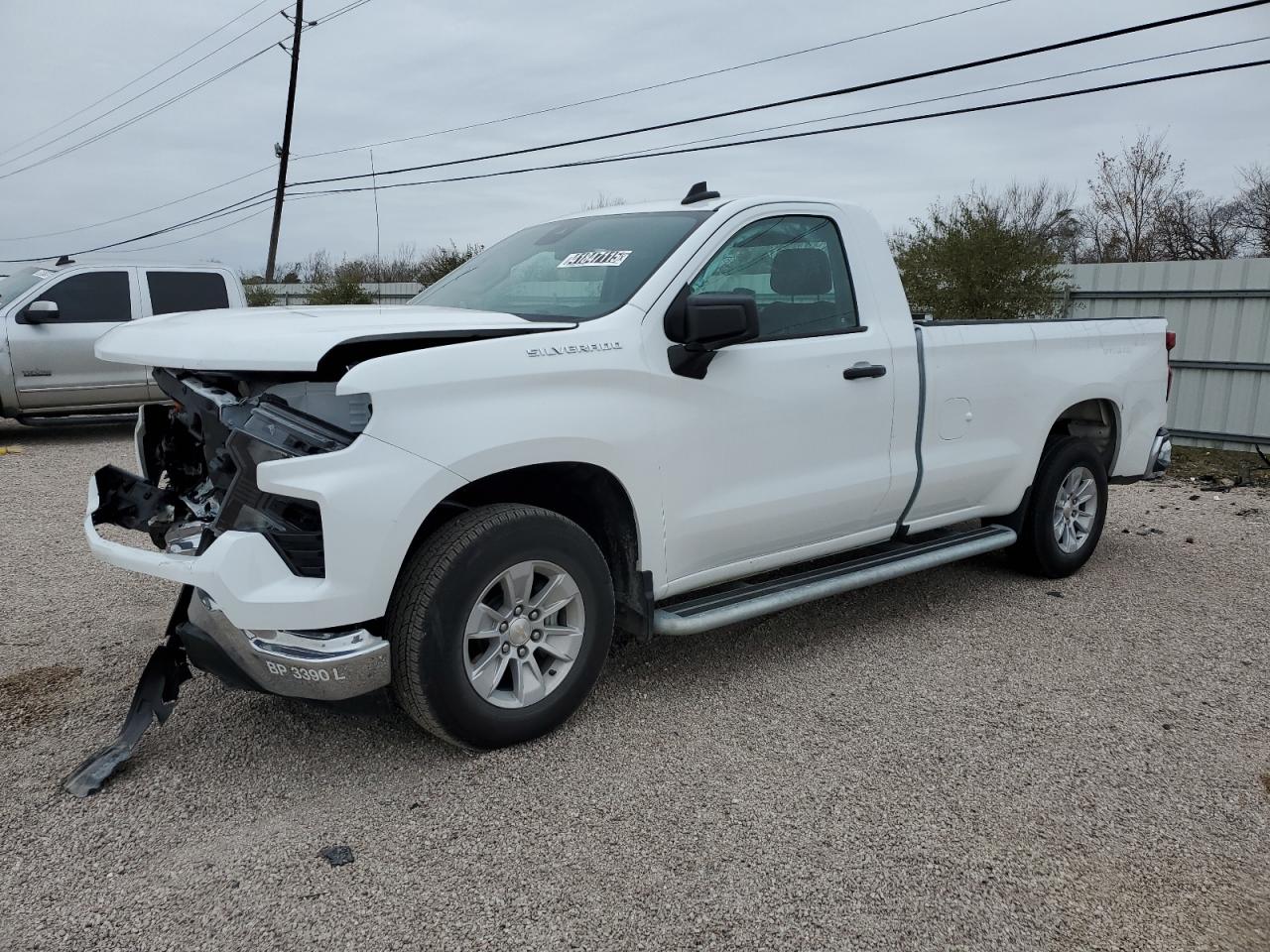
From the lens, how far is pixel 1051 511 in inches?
226

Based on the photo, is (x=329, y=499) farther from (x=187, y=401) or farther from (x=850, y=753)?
(x=850, y=753)

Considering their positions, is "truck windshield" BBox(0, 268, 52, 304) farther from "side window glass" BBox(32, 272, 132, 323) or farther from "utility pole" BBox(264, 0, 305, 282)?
"utility pole" BBox(264, 0, 305, 282)

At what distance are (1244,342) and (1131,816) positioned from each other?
9597mm

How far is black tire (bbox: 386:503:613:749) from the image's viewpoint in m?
3.27

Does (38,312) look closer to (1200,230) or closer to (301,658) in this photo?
(301,658)

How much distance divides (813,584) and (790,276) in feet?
4.46

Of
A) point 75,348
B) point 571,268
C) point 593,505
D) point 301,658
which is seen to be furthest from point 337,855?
point 75,348

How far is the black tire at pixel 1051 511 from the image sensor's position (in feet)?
18.6

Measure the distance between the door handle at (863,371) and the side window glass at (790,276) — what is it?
19 cm

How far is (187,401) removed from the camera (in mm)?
3549

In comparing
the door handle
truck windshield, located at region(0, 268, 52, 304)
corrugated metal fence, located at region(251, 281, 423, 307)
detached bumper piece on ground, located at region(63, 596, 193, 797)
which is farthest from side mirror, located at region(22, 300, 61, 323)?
corrugated metal fence, located at region(251, 281, 423, 307)

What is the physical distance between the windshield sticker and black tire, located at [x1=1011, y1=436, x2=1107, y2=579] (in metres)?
2.89

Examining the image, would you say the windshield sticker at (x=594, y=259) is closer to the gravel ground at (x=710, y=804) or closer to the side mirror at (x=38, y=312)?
the gravel ground at (x=710, y=804)

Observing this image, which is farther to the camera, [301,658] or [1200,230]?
[1200,230]
